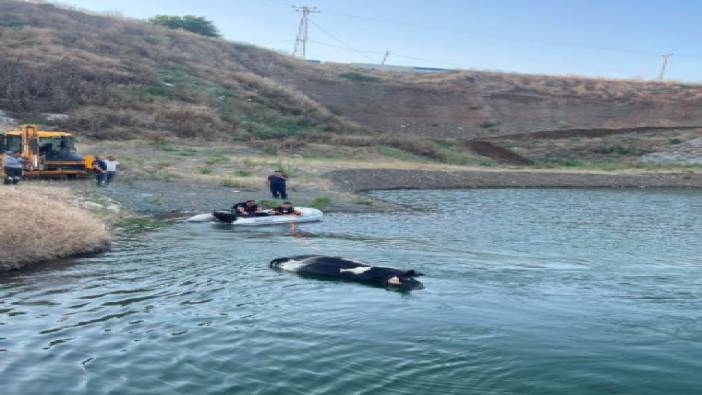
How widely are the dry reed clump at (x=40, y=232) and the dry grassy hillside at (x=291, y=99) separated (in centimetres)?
3059

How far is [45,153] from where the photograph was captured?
33938mm

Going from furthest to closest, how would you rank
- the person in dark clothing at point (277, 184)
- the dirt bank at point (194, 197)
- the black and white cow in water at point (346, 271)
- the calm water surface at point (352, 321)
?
the person in dark clothing at point (277, 184) → the dirt bank at point (194, 197) → the black and white cow in water at point (346, 271) → the calm water surface at point (352, 321)

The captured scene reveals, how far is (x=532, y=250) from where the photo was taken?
78.6 ft

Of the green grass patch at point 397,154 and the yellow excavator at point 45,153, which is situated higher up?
the green grass patch at point 397,154

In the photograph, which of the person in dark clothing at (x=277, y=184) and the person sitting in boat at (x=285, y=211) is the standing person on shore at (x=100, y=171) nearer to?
the person in dark clothing at (x=277, y=184)

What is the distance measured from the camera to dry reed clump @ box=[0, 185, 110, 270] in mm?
18078

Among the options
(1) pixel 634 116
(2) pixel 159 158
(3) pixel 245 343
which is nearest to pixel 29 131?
(2) pixel 159 158

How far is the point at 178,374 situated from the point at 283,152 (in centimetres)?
4063

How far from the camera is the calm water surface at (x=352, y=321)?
37.7ft

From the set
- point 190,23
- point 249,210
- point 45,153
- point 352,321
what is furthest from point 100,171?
point 190,23

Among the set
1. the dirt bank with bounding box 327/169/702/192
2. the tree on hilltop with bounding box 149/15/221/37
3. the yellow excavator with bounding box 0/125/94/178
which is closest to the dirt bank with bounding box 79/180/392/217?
the yellow excavator with bounding box 0/125/94/178

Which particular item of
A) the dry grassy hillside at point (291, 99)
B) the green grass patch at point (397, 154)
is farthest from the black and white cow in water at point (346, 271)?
the green grass patch at point (397, 154)

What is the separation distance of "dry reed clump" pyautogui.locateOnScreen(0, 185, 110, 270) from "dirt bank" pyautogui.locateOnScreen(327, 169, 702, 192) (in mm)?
19665

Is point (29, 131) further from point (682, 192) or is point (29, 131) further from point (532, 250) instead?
point (682, 192)
